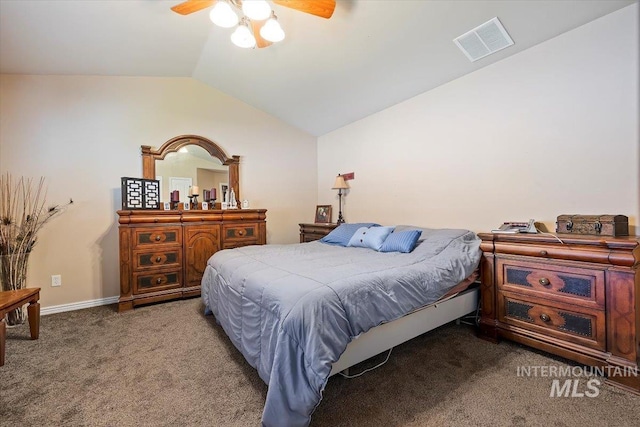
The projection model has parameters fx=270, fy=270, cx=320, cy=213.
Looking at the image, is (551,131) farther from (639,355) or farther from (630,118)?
(639,355)

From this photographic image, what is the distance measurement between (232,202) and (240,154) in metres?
0.74

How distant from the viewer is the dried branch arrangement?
257cm

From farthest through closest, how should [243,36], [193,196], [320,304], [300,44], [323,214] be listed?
[323,214] < [193,196] < [300,44] < [243,36] < [320,304]

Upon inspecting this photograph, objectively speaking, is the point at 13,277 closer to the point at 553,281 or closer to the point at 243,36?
the point at 243,36

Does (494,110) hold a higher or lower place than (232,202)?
higher

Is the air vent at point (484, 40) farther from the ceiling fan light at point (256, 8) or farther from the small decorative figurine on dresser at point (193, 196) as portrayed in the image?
the small decorative figurine on dresser at point (193, 196)

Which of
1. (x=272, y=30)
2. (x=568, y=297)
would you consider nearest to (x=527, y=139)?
(x=568, y=297)

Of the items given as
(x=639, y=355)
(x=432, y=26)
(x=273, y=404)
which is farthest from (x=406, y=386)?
(x=432, y=26)

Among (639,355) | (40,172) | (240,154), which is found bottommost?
(639,355)

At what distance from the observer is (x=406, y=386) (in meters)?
1.56

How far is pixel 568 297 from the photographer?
175 cm

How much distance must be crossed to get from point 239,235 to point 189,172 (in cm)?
109

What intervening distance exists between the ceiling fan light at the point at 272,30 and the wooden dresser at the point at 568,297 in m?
2.19

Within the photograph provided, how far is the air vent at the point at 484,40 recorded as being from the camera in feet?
6.97
